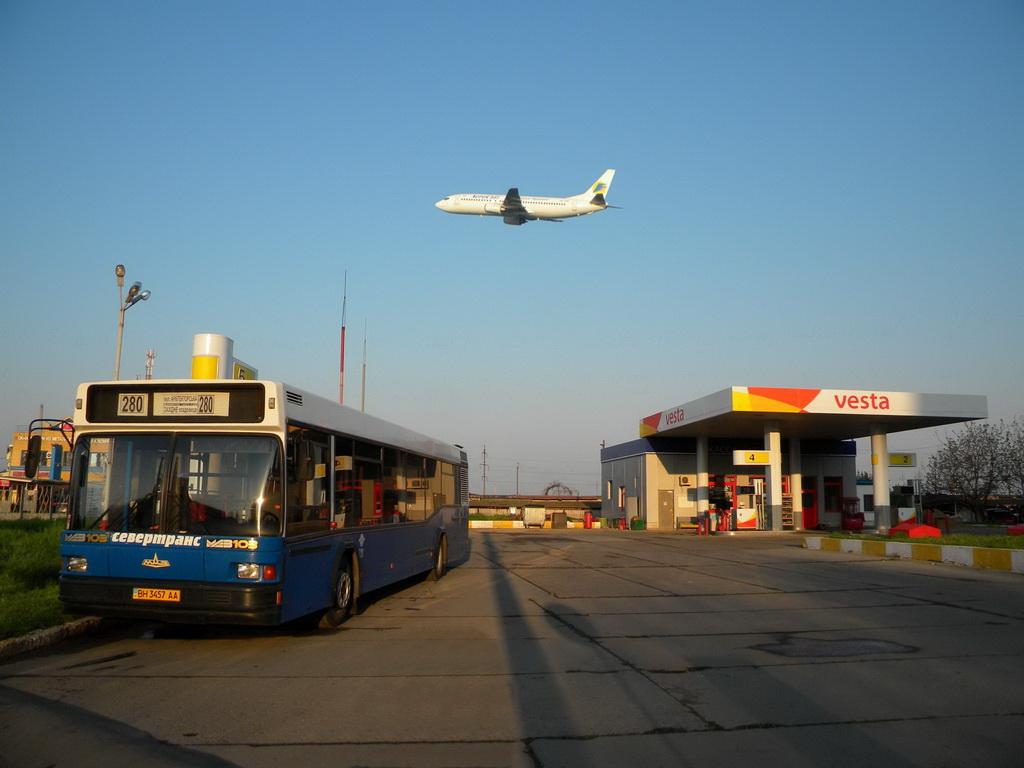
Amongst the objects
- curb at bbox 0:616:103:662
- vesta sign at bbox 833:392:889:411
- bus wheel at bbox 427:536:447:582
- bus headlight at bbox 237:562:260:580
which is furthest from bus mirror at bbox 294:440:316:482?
vesta sign at bbox 833:392:889:411

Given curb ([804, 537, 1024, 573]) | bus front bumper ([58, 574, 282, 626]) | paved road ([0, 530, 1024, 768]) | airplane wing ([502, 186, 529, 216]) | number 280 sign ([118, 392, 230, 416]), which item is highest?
airplane wing ([502, 186, 529, 216])

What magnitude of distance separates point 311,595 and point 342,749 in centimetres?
398

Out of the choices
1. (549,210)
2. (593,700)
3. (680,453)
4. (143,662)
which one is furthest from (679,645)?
(549,210)

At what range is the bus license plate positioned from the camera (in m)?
7.90

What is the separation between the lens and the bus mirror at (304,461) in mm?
8492

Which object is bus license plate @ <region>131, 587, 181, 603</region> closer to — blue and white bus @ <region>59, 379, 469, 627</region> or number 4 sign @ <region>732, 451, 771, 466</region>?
blue and white bus @ <region>59, 379, 469, 627</region>

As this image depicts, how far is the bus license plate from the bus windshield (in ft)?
1.92

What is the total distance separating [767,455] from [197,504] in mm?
32246

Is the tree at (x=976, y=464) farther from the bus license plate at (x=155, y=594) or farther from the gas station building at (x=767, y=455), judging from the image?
the bus license plate at (x=155, y=594)

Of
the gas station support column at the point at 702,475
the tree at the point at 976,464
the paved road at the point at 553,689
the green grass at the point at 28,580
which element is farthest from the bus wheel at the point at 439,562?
the tree at the point at 976,464

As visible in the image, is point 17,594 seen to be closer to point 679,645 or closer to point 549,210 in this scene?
point 679,645

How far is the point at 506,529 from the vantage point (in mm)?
46969

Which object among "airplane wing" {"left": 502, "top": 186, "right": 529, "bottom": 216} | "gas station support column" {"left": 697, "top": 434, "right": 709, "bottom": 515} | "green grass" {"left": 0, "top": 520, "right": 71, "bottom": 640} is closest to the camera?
"green grass" {"left": 0, "top": 520, "right": 71, "bottom": 640}

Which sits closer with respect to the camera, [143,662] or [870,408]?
[143,662]
